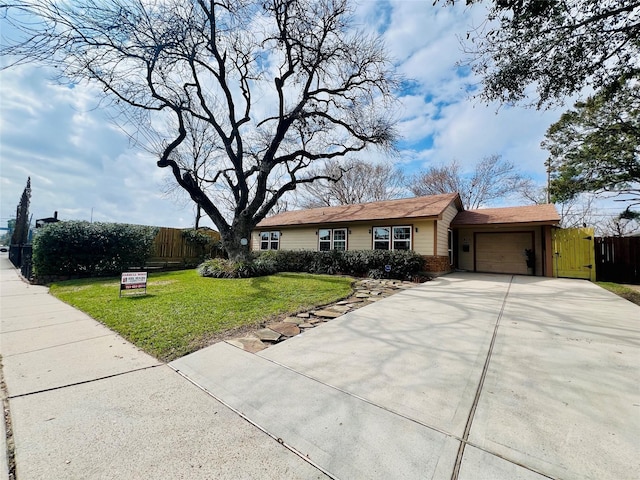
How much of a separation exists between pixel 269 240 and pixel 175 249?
571 centimetres

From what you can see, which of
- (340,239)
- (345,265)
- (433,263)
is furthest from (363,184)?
(433,263)

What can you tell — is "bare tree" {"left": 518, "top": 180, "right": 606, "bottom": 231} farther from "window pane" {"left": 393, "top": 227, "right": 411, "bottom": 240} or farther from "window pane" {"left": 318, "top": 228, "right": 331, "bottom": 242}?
"window pane" {"left": 318, "top": 228, "right": 331, "bottom": 242}

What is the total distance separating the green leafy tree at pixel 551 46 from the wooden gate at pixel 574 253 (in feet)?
22.8

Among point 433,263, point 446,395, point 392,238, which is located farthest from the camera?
point 392,238

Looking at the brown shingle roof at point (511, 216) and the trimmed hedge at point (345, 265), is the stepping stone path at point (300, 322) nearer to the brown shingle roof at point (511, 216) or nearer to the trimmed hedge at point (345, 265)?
the trimmed hedge at point (345, 265)

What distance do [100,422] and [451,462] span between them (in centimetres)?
264

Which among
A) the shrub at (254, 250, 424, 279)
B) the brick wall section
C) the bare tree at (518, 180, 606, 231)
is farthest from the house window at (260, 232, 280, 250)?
the bare tree at (518, 180, 606, 231)

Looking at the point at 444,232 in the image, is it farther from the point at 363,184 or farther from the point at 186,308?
the point at 363,184

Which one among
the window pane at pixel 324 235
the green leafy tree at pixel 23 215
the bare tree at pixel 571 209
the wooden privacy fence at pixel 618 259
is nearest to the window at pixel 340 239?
the window pane at pixel 324 235

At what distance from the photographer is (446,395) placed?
8.14 ft

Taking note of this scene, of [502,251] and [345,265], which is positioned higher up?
[502,251]

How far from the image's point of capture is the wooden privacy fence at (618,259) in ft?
32.4

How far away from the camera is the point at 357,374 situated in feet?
9.41

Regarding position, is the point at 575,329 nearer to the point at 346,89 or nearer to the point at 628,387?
the point at 628,387
